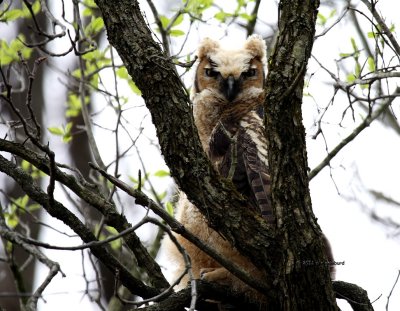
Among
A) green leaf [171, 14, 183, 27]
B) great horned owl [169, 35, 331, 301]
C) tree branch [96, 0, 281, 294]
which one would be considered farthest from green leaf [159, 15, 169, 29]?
tree branch [96, 0, 281, 294]

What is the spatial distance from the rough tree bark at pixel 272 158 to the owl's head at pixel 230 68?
6.47 feet

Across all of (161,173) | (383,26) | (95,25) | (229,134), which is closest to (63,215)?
(229,134)

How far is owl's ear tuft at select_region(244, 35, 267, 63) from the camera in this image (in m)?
5.84

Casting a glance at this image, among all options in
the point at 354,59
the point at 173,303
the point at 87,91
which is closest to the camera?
the point at 173,303

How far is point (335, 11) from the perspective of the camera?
20.2 feet

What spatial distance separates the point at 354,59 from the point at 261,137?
129 cm

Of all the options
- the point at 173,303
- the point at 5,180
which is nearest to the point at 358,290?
the point at 173,303

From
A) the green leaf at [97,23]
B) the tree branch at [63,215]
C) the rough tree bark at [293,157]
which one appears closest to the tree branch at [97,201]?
the tree branch at [63,215]

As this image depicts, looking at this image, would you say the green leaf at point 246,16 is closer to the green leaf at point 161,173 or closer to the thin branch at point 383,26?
the green leaf at point 161,173

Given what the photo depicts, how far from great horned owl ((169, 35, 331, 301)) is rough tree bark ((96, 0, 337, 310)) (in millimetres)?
196

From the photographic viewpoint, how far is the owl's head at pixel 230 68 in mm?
5480

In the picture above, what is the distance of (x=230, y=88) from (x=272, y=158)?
7.18 feet

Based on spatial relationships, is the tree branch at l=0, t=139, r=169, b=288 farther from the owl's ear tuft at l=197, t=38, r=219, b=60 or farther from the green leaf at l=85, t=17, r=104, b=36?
the owl's ear tuft at l=197, t=38, r=219, b=60

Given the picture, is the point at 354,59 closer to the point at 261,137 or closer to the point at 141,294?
the point at 261,137
